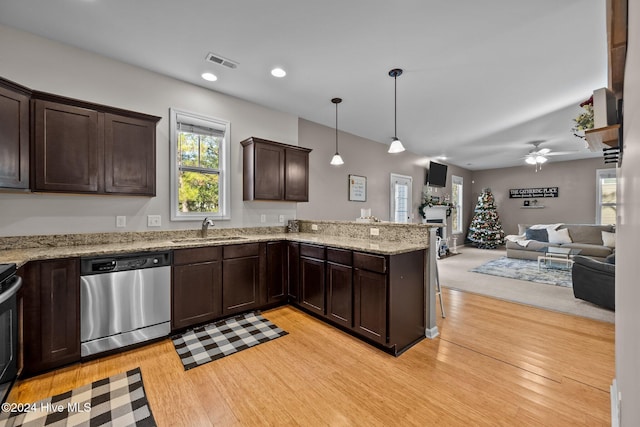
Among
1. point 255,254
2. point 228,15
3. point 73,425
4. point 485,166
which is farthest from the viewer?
point 485,166

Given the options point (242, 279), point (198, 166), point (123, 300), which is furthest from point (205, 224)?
point (123, 300)

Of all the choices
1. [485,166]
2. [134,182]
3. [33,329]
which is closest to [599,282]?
[134,182]

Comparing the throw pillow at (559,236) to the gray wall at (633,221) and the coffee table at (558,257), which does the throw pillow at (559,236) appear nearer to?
the coffee table at (558,257)

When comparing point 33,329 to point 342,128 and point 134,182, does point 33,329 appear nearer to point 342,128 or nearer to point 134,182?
point 134,182

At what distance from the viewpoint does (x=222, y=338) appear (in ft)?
8.96

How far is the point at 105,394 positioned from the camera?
192cm

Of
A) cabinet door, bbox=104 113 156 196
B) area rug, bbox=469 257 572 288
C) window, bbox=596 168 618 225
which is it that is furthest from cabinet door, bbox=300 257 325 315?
window, bbox=596 168 618 225

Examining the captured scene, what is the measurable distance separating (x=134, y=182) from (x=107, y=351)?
64.2 inches

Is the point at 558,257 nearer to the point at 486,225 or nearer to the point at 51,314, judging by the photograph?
the point at 486,225

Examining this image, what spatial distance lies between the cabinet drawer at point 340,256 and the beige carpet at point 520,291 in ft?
8.79

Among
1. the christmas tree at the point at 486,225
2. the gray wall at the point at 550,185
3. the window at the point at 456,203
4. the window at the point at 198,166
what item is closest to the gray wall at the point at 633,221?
the window at the point at 198,166

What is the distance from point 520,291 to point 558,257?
7.91 feet

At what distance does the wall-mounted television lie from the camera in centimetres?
773

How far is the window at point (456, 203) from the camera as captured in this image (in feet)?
29.3
